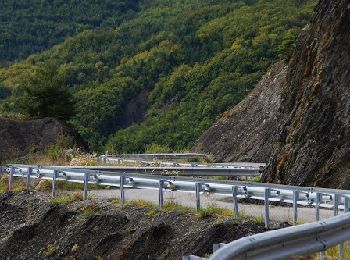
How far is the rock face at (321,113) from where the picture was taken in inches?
781

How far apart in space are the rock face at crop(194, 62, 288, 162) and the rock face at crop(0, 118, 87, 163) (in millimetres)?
8321

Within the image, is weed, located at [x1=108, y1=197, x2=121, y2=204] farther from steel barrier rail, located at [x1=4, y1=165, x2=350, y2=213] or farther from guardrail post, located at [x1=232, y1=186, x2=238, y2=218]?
guardrail post, located at [x1=232, y1=186, x2=238, y2=218]

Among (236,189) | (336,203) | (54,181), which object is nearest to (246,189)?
(236,189)

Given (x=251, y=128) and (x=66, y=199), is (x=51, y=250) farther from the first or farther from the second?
(x=251, y=128)

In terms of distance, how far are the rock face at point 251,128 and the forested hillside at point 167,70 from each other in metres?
22.6

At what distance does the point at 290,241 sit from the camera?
970 cm

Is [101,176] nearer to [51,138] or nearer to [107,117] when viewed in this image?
[51,138]

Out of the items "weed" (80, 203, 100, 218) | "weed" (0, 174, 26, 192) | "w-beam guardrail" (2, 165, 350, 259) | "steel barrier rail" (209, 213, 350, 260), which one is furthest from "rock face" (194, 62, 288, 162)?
"steel barrier rail" (209, 213, 350, 260)

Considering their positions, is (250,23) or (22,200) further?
(250,23)

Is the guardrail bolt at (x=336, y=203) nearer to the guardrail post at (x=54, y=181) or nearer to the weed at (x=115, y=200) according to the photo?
the weed at (x=115, y=200)

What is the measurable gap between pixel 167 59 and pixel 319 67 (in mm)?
104685

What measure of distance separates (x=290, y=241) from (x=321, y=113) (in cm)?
1159

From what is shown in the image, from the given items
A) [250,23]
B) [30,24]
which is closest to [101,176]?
[250,23]

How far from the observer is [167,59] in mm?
126562
